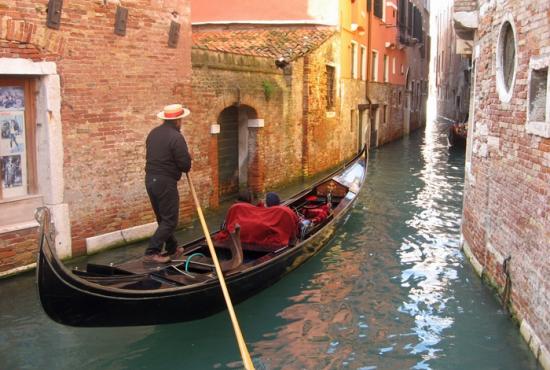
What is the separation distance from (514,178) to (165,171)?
111 inches

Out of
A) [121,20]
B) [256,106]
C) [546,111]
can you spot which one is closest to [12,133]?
[121,20]

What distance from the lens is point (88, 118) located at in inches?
244

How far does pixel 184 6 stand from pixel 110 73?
1.59m

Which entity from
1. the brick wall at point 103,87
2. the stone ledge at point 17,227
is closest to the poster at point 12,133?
the brick wall at point 103,87

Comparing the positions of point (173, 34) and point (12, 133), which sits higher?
point (173, 34)

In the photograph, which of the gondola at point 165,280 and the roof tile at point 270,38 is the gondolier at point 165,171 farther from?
the roof tile at point 270,38

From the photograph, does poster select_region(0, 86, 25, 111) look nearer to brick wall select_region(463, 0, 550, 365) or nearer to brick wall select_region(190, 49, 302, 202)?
brick wall select_region(190, 49, 302, 202)

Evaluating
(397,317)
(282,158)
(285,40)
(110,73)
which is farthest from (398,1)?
(397,317)

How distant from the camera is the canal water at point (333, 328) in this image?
412cm

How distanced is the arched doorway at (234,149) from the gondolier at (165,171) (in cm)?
486

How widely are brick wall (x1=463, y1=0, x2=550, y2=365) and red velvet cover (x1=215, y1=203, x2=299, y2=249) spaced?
1.92 m

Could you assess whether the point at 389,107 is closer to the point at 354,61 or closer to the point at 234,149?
the point at 354,61

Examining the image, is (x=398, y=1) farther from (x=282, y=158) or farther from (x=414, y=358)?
(x=414, y=358)

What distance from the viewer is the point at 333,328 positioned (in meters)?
4.74
